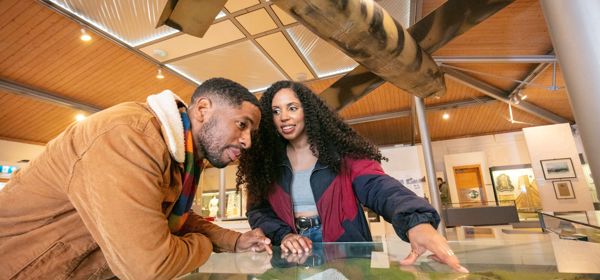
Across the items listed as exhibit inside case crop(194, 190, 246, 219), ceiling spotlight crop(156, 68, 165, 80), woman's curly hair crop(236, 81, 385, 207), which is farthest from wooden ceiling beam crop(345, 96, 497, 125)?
woman's curly hair crop(236, 81, 385, 207)

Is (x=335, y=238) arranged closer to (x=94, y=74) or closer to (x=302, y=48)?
(x=302, y=48)

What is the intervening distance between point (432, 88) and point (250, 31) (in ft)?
10.5

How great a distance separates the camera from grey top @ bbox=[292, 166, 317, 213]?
5.54ft

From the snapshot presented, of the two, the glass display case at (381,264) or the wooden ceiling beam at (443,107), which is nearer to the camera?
the glass display case at (381,264)

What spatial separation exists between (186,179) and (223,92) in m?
0.39

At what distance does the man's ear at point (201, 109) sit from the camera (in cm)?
127

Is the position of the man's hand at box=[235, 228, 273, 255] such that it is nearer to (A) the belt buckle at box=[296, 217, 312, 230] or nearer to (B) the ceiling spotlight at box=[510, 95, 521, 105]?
(A) the belt buckle at box=[296, 217, 312, 230]

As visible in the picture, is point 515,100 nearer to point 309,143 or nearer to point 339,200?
point 309,143

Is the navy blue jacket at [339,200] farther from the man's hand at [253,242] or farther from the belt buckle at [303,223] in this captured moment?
the man's hand at [253,242]

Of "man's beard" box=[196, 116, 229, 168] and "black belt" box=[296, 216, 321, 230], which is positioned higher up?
"man's beard" box=[196, 116, 229, 168]

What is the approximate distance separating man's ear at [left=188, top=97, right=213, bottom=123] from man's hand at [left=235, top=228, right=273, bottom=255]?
0.60 metres

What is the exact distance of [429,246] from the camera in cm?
100

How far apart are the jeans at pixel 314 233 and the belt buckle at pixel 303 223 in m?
0.02

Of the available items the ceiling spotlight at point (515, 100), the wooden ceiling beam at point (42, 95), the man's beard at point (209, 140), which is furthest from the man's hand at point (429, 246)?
the ceiling spotlight at point (515, 100)
